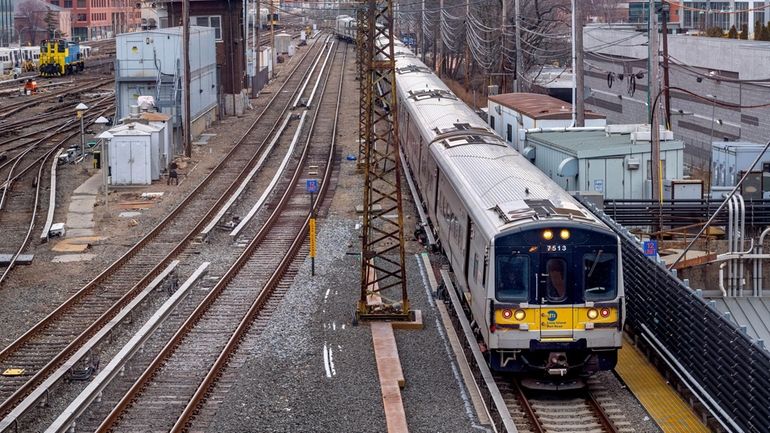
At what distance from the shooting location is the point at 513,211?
12.9 m

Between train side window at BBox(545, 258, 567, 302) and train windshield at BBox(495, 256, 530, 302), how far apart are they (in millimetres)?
236

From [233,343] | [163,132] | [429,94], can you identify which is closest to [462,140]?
[233,343]

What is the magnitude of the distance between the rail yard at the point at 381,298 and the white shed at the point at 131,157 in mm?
69

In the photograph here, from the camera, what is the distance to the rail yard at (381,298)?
480 inches

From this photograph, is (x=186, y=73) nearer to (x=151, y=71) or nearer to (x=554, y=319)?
(x=151, y=71)

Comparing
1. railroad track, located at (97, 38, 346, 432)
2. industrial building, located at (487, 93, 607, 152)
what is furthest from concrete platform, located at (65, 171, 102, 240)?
industrial building, located at (487, 93, 607, 152)

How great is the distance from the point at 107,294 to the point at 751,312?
35.5ft

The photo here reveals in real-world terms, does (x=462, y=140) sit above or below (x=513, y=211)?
above

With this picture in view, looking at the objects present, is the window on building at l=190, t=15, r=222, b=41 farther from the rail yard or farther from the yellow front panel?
the yellow front panel

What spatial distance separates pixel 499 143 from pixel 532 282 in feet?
21.9

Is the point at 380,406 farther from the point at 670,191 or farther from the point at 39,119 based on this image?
the point at 39,119

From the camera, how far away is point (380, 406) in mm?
12438

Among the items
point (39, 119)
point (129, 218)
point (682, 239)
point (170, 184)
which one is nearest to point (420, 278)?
point (682, 239)

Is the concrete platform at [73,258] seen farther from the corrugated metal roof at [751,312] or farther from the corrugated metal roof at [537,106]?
the corrugated metal roof at [751,312]
